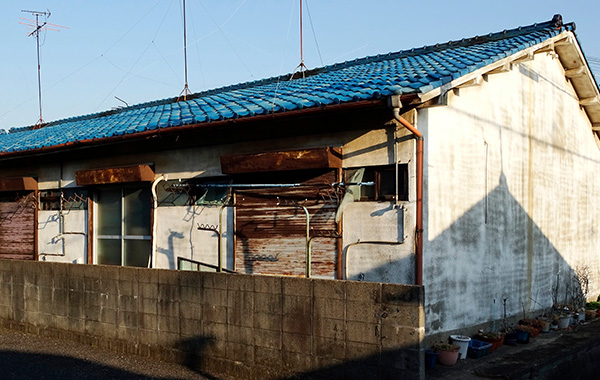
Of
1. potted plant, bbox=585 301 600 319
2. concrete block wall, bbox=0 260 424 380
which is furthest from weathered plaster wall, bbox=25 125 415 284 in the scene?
potted plant, bbox=585 301 600 319

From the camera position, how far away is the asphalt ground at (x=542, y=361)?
7.13 m

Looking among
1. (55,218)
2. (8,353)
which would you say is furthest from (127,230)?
(8,353)

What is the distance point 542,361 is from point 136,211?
7.61 meters

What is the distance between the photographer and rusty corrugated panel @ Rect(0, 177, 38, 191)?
512 inches

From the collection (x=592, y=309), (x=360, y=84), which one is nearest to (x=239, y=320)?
(x=360, y=84)

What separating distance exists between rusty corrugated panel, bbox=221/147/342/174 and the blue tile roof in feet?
Result: 2.15

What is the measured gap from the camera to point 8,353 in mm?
8492

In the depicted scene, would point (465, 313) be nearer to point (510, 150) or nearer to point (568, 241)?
point (510, 150)

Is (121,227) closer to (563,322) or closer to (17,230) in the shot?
(17,230)

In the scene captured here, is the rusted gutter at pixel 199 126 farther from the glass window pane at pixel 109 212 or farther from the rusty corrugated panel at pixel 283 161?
the glass window pane at pixel 109 212

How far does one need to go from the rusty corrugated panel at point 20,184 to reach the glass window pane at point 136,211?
2.73 meters

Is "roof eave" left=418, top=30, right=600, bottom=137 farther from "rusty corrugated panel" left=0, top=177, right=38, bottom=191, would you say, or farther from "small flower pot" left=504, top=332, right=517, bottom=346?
"rusty corrugated panel" left=0, top=177, right=38, bottom=191

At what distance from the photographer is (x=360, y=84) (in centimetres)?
917

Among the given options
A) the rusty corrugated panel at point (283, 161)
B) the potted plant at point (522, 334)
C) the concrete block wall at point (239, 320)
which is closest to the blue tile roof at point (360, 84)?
the rusty corrugated panel at point (283, 161)
